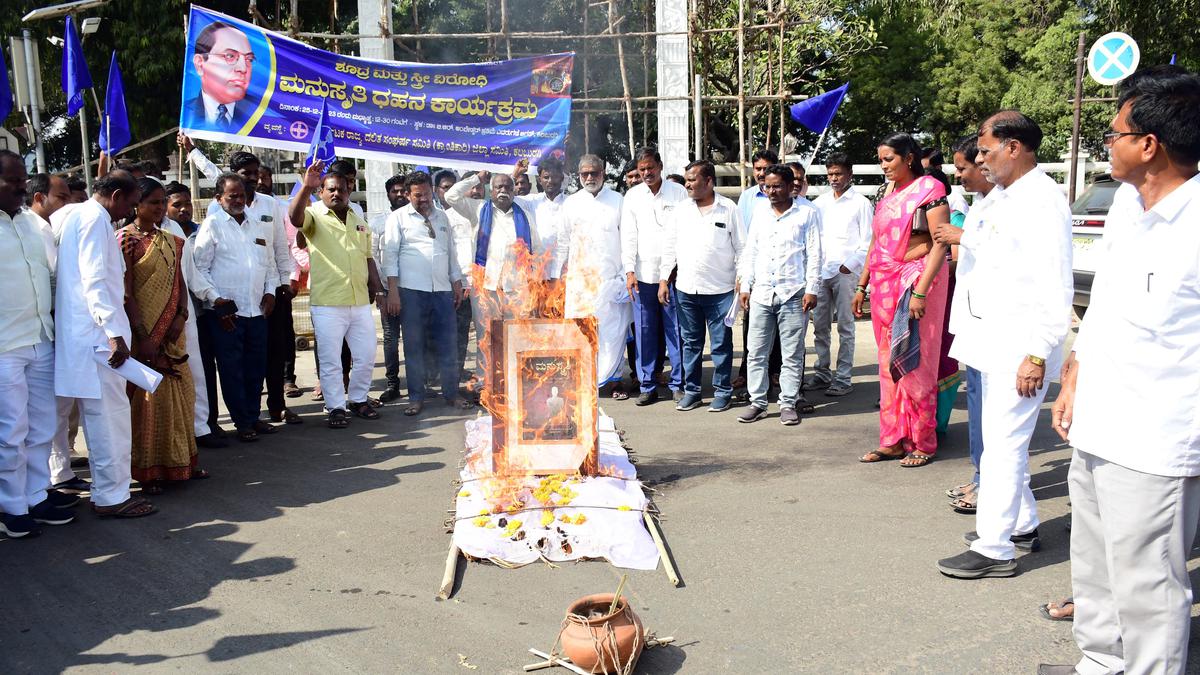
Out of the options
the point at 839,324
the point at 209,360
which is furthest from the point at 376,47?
the point at 839,324

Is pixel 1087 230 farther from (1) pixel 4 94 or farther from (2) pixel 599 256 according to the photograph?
(1) pixel 4 94

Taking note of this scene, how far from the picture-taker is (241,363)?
23.1 feet

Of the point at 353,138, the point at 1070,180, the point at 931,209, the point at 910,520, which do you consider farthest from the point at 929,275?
the point at 1070,180

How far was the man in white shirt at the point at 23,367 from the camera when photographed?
4.97 meters

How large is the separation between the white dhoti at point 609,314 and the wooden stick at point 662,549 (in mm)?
3286

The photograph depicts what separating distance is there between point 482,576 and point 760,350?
3.62 meters

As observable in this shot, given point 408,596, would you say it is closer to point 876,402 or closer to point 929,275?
point 929,275

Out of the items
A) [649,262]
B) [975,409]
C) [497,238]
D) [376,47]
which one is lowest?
[975,409]

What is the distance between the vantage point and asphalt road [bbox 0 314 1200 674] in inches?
144

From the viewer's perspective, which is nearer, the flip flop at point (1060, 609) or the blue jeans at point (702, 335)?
the flip flop at point (1060, 609)

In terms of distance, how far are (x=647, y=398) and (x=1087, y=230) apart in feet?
20.4

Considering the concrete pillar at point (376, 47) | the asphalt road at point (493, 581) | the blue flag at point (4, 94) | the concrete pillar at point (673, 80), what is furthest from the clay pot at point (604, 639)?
the concrete pillar at point (673, 80)

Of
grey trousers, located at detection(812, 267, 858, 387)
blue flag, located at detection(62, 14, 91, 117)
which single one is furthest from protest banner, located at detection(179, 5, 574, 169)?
grey trousers, located at detection(812, 267, 858, 387)

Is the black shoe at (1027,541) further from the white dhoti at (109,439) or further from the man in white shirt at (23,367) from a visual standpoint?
the man in white shirt at (23,367)
